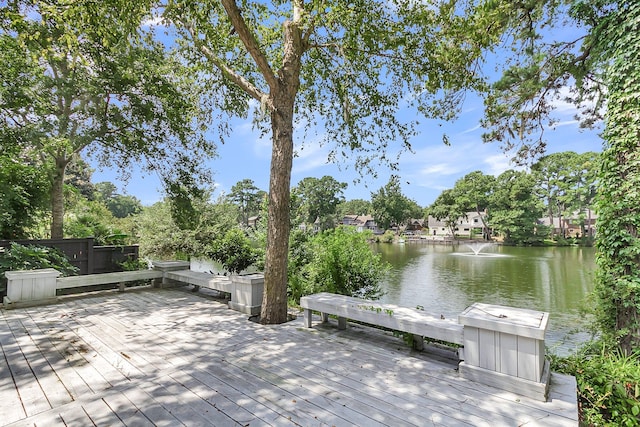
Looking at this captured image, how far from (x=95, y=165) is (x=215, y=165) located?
3529mm

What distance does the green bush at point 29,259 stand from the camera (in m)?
5.42

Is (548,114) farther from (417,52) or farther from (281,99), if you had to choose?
(281,99)

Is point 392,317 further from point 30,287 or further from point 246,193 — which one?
point 246,193

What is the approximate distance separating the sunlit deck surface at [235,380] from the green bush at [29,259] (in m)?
1.68

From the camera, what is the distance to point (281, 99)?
4.39 metres

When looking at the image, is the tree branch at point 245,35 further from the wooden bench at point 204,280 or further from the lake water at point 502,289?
the lake water at point 502,289

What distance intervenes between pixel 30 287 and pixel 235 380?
4.72 meters

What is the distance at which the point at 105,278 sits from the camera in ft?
19.5

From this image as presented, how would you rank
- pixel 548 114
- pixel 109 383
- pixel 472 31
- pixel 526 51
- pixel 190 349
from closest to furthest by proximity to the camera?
1. pixel 109 383
2. pixel 190 349
3. pixel 472 31
4. pixel 526 51
5. pixel 548 114

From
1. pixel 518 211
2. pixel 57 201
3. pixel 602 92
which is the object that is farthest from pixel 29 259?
pixel 518 211

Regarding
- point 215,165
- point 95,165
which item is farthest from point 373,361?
point 95,165

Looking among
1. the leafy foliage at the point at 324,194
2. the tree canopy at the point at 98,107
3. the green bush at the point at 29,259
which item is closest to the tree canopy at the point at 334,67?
the tree canopy at the point at 98,107

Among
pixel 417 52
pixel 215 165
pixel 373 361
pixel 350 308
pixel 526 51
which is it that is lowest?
pixel 373 361

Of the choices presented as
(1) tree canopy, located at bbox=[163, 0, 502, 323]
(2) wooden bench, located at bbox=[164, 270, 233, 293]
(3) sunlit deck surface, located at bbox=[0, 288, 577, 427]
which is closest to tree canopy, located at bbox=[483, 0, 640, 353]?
(1) tree canopy, located at bbox=[163, 0, 502, 323]
